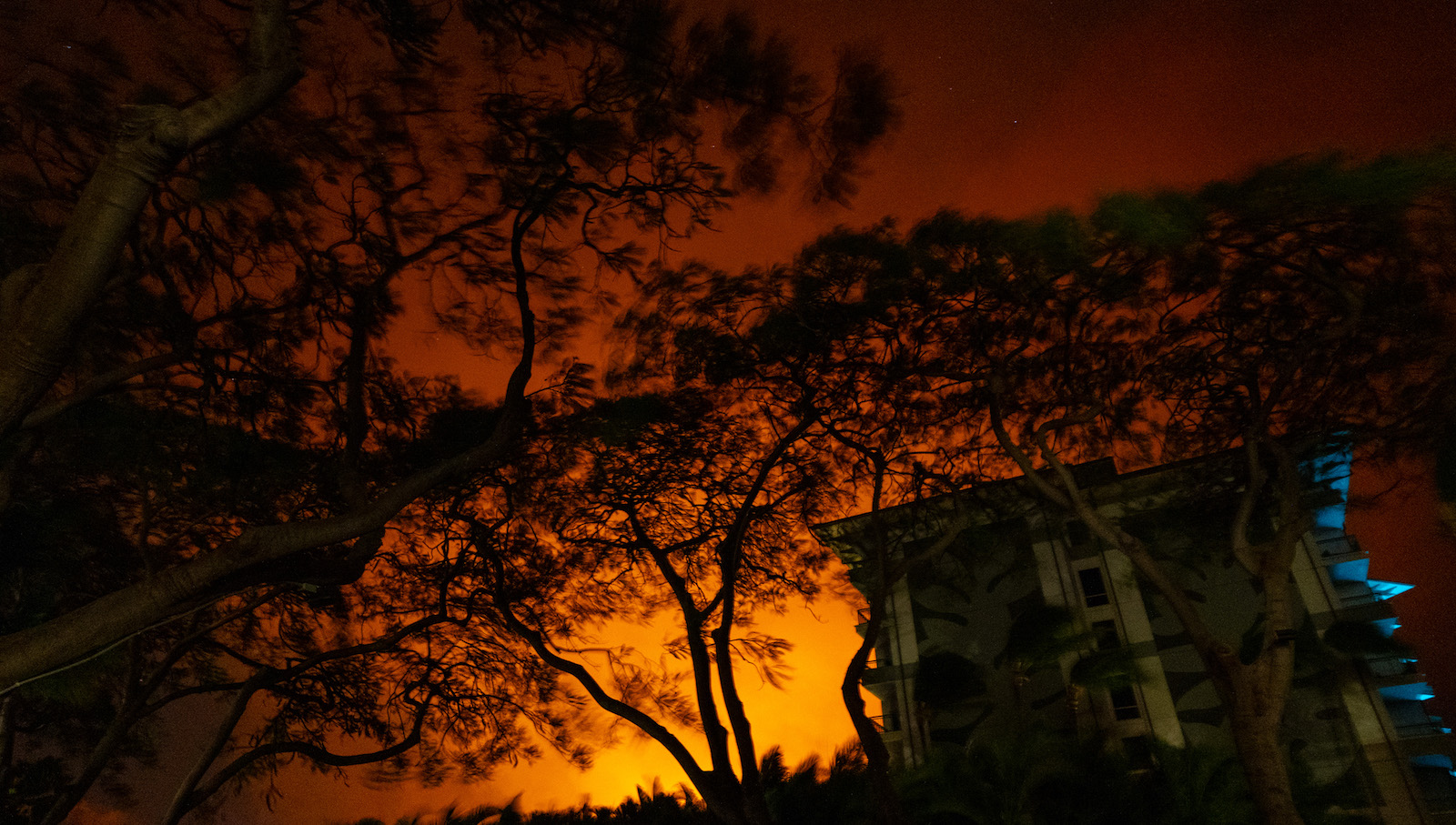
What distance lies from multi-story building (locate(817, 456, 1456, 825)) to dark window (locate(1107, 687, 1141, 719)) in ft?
0.07

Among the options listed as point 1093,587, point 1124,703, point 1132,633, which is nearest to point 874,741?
point 1124,703

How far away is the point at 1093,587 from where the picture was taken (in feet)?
51.7

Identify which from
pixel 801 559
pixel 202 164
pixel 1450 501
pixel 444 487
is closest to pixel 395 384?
pixel 444 487

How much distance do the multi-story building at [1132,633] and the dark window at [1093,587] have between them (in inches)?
1.4

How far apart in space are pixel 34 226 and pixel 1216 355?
526 inches

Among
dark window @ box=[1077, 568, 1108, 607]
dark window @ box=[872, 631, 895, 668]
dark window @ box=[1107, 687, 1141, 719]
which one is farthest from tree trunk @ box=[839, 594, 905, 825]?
dark window @ box=[1077, 568, 1108, 607]

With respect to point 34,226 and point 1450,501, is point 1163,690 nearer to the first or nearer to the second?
point 1450,501

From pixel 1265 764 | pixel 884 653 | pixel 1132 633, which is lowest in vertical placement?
pixel 1265 764

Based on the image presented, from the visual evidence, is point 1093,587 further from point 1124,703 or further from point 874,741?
point 874,741

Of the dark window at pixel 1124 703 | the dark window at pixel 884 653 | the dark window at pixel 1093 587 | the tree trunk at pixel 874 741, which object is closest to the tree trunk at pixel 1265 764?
the tree trunk at pixel 874 741

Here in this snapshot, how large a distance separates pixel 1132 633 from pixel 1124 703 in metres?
1.31

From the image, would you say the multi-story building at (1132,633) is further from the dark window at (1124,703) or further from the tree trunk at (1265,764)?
the tree trunk at (1265,764)

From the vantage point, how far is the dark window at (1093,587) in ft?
51.0

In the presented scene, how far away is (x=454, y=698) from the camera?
1350 centimetres
